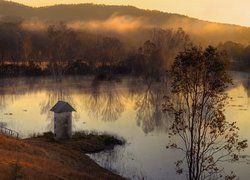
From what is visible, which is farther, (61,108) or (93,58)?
(93,58)

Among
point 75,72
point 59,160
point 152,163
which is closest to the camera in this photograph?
point 59,160

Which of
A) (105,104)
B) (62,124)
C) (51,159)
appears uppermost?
(62,124)

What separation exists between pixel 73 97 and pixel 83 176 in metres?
58.4

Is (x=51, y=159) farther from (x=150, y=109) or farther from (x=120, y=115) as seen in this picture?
(x=150, y=109)

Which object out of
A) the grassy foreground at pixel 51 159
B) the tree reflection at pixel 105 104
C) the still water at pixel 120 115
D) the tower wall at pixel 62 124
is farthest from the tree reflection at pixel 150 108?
the tower wall at pixel 62 124

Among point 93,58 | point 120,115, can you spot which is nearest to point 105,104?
point 120,115

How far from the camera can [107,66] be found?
146 meters

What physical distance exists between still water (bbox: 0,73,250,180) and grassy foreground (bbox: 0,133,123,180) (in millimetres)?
2171

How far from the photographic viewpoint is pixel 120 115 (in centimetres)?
6850

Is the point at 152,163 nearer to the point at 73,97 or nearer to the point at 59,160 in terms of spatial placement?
the point at 59,160

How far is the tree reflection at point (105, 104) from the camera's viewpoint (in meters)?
68.4

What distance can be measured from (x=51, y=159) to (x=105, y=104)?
4472cm

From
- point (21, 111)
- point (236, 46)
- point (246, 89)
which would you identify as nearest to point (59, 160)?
point (21, 111)

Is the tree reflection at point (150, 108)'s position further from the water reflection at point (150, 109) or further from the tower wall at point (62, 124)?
the tower wall at point (62, 124)
